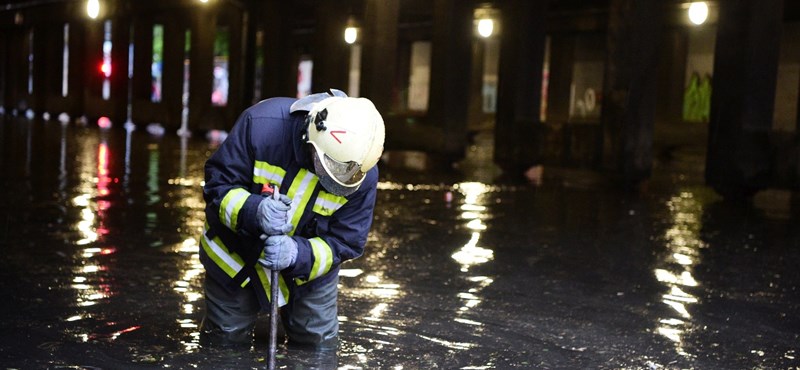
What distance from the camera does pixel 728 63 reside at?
15.5m

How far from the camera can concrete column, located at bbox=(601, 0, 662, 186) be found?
1620 centimetres

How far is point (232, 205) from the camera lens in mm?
4727

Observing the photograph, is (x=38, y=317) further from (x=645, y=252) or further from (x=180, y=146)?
(x=180, y=146)

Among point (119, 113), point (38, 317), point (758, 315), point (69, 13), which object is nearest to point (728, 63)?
point (758, 315)

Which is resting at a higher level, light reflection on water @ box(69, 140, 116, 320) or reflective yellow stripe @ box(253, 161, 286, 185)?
reflective yellow stripe @ box(253, 161, 286, 185)

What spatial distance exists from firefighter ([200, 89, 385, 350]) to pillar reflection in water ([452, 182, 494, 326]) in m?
1.37

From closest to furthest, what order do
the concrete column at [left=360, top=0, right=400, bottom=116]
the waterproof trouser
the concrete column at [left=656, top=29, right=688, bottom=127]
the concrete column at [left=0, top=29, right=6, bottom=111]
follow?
1. the waterproof trouser
2. the concrete column at [left=360, top=0, right=400, bottom=116]
3. the concrete column at [left=656, top=29, right=688, bottom=127]
4. the concrete column at [left=0, top=29, right=6, bottom=111]

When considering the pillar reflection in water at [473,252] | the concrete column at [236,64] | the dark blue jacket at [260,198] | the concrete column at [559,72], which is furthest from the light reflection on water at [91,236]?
the concrete column at [559,72]

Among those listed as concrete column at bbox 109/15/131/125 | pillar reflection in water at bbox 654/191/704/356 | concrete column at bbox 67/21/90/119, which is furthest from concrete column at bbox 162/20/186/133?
pillar reflection in water at bbox 654/191/704/356

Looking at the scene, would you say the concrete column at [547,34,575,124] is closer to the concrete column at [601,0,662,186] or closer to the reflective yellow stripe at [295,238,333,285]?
the concrete column at [601,0,662,186]

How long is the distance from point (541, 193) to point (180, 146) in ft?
34.8

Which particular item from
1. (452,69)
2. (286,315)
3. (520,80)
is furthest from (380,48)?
(286,315)

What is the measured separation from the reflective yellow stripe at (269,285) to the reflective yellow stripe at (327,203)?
36 cm

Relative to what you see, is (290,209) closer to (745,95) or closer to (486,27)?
(745,95)
